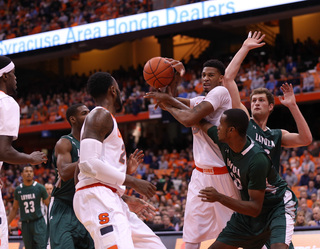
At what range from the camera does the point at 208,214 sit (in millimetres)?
5000

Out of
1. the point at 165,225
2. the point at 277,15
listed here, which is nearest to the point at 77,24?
the point at 277,15

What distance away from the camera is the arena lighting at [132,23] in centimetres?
1652

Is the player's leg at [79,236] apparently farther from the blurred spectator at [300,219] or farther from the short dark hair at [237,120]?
the blurred spectator at [300,219]

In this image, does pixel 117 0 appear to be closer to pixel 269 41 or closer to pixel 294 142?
pixel 269 41

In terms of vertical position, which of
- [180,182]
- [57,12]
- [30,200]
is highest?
[57,12]

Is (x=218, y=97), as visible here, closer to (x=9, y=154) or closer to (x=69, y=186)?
(x=69, y=186)

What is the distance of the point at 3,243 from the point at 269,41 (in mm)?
19685

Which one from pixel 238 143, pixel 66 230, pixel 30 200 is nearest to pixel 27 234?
pixel 30 200

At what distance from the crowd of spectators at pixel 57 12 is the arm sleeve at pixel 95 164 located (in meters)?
15.1

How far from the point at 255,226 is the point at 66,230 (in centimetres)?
206

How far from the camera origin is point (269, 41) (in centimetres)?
2195

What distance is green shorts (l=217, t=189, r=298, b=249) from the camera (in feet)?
14.7

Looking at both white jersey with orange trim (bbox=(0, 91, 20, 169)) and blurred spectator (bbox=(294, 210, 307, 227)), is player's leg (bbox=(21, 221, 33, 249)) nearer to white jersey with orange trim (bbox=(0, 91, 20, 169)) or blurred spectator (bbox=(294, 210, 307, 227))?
blurred spectator (bbox=(294, 210, 307, 227))

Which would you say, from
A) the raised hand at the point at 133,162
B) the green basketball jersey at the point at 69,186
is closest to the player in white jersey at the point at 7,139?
the raised hand at the point at 133,162
